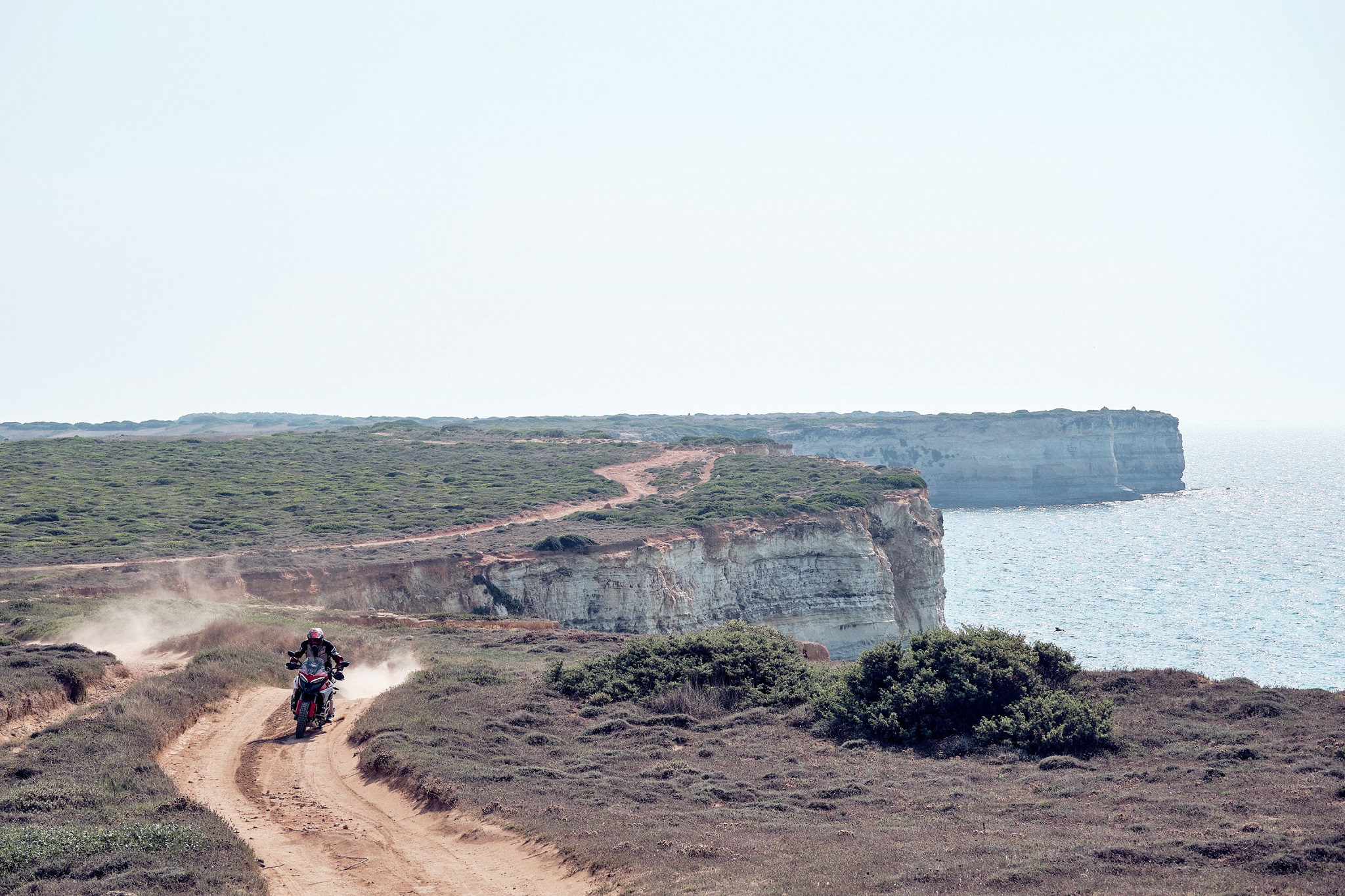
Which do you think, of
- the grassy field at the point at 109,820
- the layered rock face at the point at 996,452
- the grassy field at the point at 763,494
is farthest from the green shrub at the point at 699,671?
the layered rock face at the point at 996,452

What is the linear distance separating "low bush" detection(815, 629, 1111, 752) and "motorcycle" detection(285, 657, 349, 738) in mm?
7851

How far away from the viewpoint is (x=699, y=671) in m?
17.2

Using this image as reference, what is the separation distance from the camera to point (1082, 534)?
330ft

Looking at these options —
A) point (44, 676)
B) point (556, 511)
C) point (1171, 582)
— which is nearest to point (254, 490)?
point (556, 511)

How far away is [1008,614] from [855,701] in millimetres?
51042

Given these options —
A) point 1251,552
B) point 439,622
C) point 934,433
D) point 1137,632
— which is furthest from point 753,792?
point 934,433

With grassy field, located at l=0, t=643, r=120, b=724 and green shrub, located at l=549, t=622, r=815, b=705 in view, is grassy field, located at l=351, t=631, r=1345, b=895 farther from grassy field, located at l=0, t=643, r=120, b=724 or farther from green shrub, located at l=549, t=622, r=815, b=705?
grassy field, located at l=0, t=643, r=120, b=724

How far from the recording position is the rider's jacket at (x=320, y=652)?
14414mm

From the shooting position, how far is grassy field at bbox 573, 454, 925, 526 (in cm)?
4647

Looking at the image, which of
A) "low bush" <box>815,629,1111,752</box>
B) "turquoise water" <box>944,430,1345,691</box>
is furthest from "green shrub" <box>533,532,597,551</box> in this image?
"low bush" <box>815,629,1111,752</box>

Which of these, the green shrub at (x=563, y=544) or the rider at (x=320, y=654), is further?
the green shrub at (x=563, y=544)

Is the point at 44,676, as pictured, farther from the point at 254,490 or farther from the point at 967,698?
the point at 254,490

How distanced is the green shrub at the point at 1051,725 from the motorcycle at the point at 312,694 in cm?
991

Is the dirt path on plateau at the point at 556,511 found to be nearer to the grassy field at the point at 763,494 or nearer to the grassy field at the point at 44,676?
the grassy field at the point at 763,494
